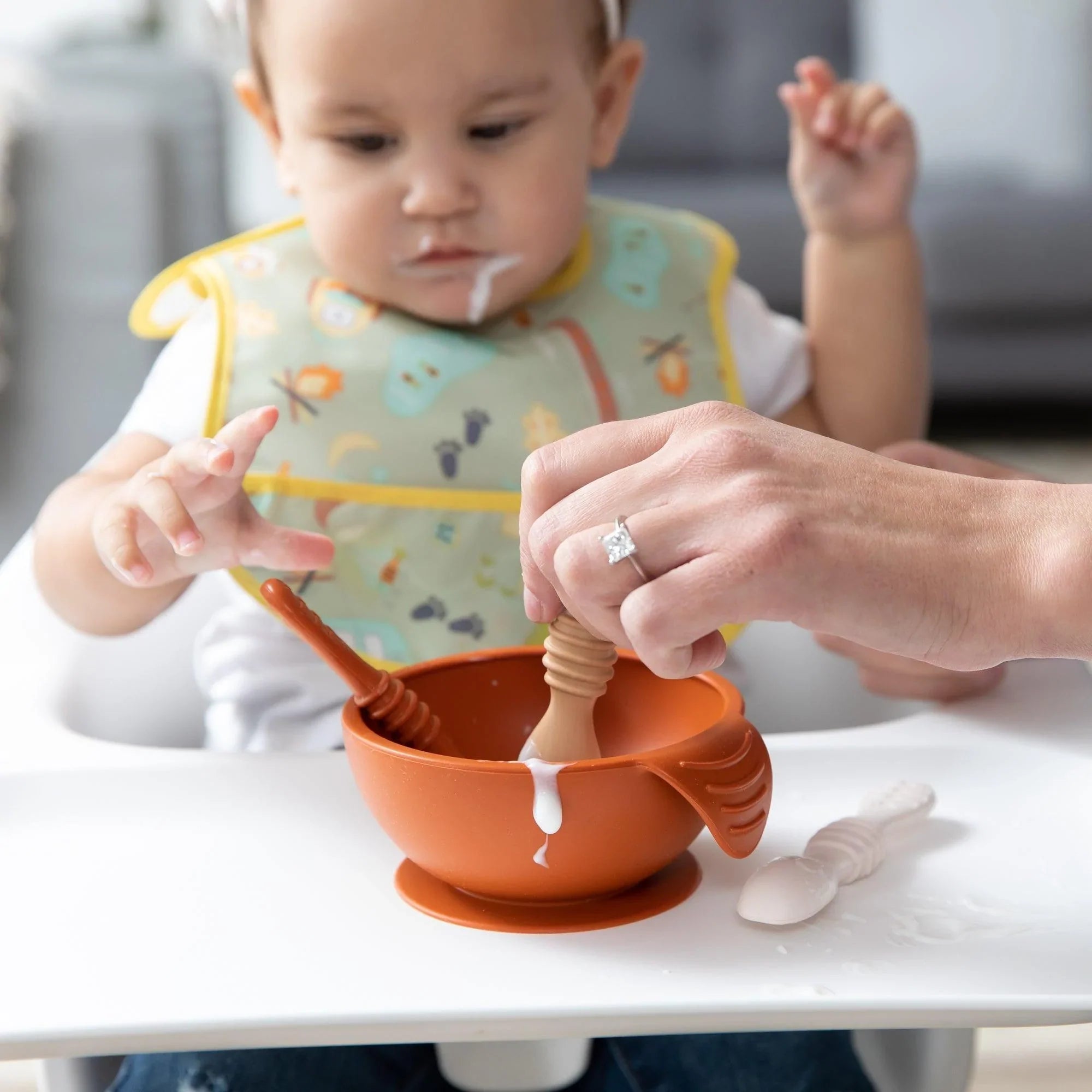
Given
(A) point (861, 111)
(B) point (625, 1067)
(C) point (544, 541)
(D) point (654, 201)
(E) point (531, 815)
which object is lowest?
(B) point (625, 1067)

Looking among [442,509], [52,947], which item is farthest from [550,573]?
[442,509]

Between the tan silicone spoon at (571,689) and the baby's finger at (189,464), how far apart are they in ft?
0.62

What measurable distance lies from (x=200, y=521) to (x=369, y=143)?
1.05ft

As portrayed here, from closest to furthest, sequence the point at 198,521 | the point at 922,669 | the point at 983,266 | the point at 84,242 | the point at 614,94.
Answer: the point at 198,521 < the point at 922,669 < the point at 614,94 < the point at 84,242 < the point at 983,266

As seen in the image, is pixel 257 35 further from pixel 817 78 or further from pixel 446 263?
pixel 817 78

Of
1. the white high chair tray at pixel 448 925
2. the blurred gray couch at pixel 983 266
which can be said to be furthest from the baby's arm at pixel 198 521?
the blurred gray couch at pixel 983 266

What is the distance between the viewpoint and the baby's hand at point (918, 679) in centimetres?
83

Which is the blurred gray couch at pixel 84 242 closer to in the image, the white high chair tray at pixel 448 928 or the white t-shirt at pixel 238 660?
the white t-shirt at pixel 238 660

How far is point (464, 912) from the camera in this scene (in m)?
0.60

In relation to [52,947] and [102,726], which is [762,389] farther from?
[52,947]

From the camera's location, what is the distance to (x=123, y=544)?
0.73 m

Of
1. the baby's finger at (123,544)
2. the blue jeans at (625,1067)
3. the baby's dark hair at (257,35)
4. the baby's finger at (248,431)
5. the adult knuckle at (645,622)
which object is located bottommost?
the blue jeans at (625,1067)

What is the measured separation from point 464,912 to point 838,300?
0.71 metres

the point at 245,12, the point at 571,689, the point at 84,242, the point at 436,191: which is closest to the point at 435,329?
the point at 436,191
